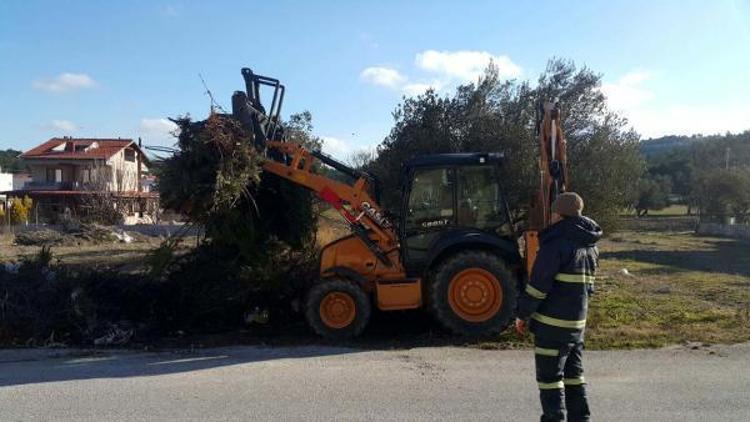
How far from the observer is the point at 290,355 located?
876 cm

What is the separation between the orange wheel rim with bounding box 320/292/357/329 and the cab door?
1034mm

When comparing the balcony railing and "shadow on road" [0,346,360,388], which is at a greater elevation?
the balcony railing

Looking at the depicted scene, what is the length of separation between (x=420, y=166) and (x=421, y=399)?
166 inches

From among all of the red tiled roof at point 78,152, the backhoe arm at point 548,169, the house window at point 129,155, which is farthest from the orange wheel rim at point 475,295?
the house window at point 129,155

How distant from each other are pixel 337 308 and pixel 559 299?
5.07 meters

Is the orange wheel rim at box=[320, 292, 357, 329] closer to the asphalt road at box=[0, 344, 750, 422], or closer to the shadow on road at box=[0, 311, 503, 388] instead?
the shadow on road at box=[0, 311, 503, 388]

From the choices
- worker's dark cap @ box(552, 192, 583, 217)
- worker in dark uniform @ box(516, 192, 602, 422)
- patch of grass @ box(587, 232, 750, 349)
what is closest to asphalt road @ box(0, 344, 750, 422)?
patch of grass @ box(587, 232, 750, 349)

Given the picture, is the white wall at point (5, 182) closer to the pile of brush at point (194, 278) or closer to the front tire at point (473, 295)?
the pile of brush at point (194, 278)

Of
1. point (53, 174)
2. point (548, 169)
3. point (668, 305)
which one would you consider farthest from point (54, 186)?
point (548, 169)

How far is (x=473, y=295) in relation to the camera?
32.0ft

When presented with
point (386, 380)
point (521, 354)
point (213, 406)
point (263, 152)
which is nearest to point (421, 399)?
point (386, 380)

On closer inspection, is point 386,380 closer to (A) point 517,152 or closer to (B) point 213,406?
(B) point 213,406

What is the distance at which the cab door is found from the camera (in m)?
9.97

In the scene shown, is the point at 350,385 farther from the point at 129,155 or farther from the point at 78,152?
the point at 129,155
